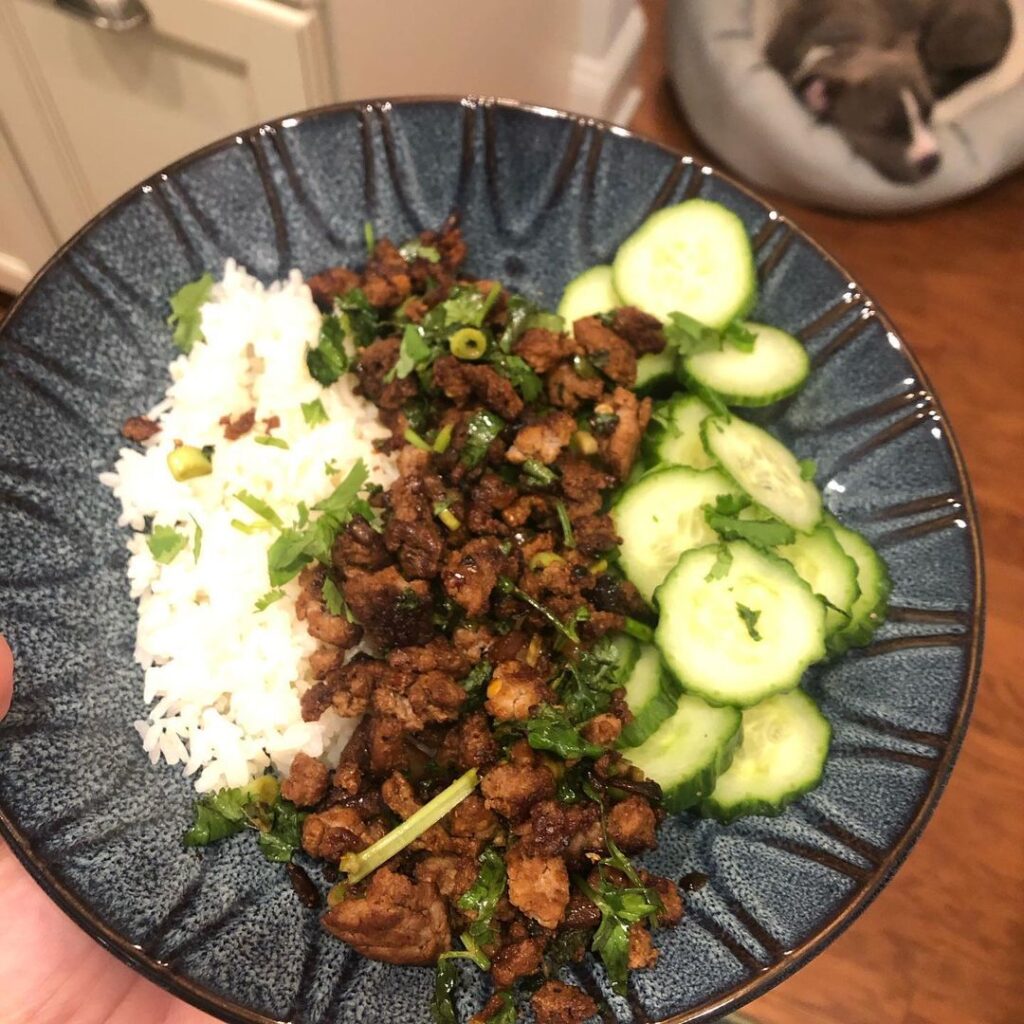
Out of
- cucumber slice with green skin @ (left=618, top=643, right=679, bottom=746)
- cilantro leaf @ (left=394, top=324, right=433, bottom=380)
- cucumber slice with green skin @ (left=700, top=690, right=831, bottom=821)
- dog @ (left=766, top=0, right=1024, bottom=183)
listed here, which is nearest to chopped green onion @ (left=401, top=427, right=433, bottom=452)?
cilantro leaf @ (left=394, top=324, right=433, bottom=380)

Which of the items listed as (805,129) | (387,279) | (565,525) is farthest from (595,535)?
(805,129)

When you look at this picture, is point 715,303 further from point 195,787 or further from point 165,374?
point 195,787

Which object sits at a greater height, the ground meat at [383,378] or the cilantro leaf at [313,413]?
the ground meat at [383,378]

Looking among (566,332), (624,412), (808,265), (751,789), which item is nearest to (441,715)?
(751,789)

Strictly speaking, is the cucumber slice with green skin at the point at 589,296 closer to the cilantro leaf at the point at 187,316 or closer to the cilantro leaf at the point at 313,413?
the cilantro leaf at the point at 313,413

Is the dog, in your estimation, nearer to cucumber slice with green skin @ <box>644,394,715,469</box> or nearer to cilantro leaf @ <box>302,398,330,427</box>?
cucumber slice with green skin @ <box>644,394,715,469</box>

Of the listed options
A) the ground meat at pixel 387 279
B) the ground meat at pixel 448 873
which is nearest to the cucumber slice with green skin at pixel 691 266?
the ground meat at pixel 387 279
